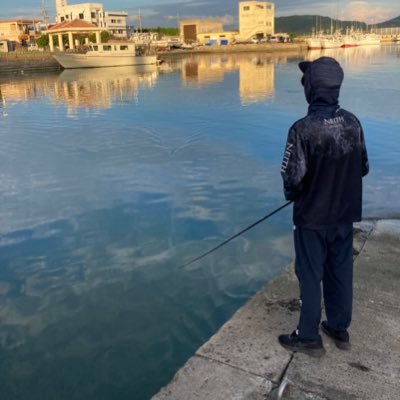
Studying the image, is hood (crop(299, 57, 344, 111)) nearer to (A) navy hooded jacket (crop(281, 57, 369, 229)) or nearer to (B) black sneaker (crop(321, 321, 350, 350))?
(A) navy hooded jacket (crop(281, 57, 369, 229))

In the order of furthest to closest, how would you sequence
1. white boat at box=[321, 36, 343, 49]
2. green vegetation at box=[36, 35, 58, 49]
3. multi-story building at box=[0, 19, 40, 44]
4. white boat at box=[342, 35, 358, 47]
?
1. white boat at box=[342, 35, 358, 47]
2. white boat at box=[321, 36, 343, 49]
3. multi-story building at box=[0, 19, 40, 44]
4. green vegetation at box=[36, 35, 58, 49]

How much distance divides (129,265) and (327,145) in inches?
122

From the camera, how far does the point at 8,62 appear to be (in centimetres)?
4934

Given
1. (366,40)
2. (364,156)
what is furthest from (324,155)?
(366,40)

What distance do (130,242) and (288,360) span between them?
126 inches

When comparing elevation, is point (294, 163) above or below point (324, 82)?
below

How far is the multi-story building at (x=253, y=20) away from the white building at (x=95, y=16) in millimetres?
34444

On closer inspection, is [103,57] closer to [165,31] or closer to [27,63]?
[27,63]

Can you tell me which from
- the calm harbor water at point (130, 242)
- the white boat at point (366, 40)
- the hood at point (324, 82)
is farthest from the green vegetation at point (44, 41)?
the hood at point (324, 82)

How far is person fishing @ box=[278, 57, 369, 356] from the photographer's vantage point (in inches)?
95.3

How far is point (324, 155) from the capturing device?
7.96ft

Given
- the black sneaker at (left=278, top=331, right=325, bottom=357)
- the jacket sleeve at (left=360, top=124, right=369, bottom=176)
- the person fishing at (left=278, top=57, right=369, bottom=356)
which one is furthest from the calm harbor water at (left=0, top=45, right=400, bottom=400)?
the jacket sleeve at (left=360, top=124, right=369, bottom=176)

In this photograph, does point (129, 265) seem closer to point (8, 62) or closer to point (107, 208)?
point (107, 208)

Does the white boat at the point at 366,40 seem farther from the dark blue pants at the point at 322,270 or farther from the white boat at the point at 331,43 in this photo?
the dark blue pants at the point at 322,270
